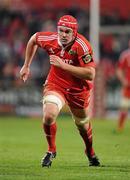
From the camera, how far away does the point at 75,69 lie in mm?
11219

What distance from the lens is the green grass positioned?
425 inches

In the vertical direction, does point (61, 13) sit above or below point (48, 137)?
below

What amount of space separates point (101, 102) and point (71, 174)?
16.0 meters

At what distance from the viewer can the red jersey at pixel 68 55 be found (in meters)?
11.5

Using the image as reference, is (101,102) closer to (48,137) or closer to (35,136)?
(35,136)

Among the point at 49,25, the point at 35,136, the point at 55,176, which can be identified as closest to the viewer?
the point at 55,176

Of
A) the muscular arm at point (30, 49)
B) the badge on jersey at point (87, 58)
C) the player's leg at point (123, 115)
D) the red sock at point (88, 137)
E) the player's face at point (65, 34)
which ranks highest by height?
the player's face at point (65, 34)

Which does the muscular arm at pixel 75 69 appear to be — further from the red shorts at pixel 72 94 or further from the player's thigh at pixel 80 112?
the player's thigh at pixel 80 112

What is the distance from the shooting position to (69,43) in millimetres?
11617

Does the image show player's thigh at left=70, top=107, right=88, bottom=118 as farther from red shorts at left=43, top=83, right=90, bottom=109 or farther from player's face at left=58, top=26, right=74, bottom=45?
player's face at left=58, top=26, right=74, bottom=45

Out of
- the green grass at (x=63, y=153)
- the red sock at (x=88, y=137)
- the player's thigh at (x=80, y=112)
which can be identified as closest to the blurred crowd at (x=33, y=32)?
the green grass at (x=63, y=153)

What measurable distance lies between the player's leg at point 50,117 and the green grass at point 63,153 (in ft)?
0.58

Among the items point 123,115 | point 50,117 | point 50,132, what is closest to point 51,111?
point 50,117

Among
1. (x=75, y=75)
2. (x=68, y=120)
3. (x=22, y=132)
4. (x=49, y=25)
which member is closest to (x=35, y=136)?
(x=22, y=132)
